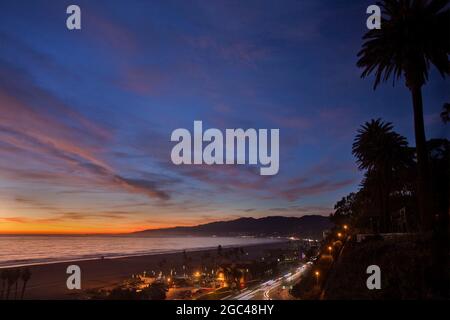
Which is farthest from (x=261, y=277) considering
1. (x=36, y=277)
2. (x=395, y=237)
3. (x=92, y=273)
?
(x=395, y=237)

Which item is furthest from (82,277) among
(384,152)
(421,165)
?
(421,165)

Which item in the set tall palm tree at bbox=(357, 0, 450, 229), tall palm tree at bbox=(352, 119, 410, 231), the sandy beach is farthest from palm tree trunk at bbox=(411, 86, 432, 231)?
the sandy beach

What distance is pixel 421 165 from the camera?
19.9 meters

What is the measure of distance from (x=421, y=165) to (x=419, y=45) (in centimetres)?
679

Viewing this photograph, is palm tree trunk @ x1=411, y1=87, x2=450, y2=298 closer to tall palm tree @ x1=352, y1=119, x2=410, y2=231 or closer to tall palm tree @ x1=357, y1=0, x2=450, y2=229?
tall palm tree @ x1=357, y1=0, x2=450, y2=229

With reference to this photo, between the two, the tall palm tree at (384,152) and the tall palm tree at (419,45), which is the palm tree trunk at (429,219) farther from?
the tall palm tree at (384,152)

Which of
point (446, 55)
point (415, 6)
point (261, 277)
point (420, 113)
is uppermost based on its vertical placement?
point (415, 6)

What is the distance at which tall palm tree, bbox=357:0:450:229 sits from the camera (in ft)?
64.1
